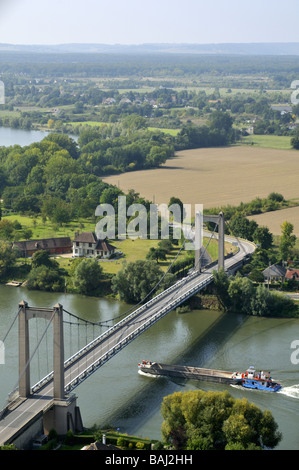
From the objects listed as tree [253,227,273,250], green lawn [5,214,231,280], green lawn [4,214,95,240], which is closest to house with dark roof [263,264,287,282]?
green lawn [5,214,231,280]

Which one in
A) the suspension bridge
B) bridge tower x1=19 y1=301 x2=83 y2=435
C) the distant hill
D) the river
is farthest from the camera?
the distant hill

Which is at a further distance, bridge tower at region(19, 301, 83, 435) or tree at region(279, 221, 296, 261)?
tree at region(279, 221, 296, 261)

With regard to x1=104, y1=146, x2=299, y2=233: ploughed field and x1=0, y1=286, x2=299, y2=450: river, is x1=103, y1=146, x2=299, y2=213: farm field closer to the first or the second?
x1=104, y1=146, x2=299, y2=233: ploughed field

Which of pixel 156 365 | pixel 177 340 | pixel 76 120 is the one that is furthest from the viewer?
pixel 76 120

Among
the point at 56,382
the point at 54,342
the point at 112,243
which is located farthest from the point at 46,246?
the point at 56,382

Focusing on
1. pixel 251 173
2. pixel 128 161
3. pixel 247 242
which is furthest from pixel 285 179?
pixel 247 242

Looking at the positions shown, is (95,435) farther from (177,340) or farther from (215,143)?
(215,143)
